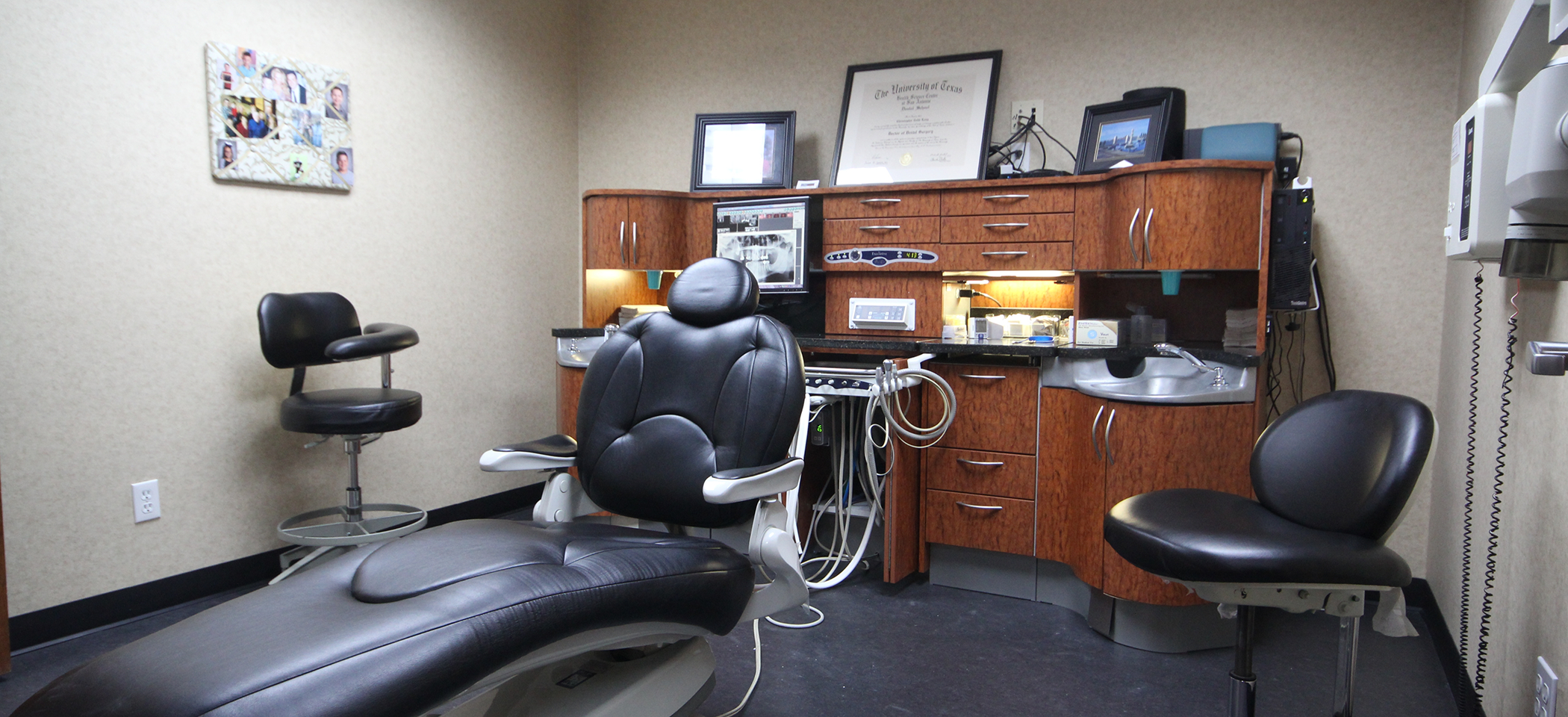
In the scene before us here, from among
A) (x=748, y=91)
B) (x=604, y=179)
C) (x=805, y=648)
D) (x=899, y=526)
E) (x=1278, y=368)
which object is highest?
(x=748, y=91)

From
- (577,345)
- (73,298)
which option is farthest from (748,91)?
(73,298)

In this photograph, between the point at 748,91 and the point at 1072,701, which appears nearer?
the point at 1072,701

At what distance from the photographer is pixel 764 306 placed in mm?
3350

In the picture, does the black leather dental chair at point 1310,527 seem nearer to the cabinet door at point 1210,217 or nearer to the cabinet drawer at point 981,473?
the cabinet door at point 1210,217

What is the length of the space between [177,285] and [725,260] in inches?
72.2

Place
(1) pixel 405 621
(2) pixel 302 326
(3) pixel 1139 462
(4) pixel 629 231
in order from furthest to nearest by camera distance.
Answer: (4) pixel 629 231, (2) pixel 302 326, (3) pixel 1139 462, (1) pixel 405 621

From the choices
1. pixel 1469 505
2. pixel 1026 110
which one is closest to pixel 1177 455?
pixel 1469 505

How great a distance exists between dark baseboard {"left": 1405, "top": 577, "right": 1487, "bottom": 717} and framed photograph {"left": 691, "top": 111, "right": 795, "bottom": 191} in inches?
97.1

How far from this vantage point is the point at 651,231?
10.9ft

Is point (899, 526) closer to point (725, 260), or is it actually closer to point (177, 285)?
point (725, 260)

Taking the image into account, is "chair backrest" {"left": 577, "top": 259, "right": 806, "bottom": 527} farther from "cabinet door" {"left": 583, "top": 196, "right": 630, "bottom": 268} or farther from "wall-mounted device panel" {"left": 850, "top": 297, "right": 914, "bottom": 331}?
"cabinet door" {"left": 583, "top": 196, "right": 630, "bottom": 268}

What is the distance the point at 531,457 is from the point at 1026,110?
232cm

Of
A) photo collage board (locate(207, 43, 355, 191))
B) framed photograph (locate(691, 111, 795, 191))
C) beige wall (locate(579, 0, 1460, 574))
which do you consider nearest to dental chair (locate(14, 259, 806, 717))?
framed photograph (locate(691, 111, 795, 191))

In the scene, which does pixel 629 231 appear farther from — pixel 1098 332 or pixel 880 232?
pixel 1098 332
